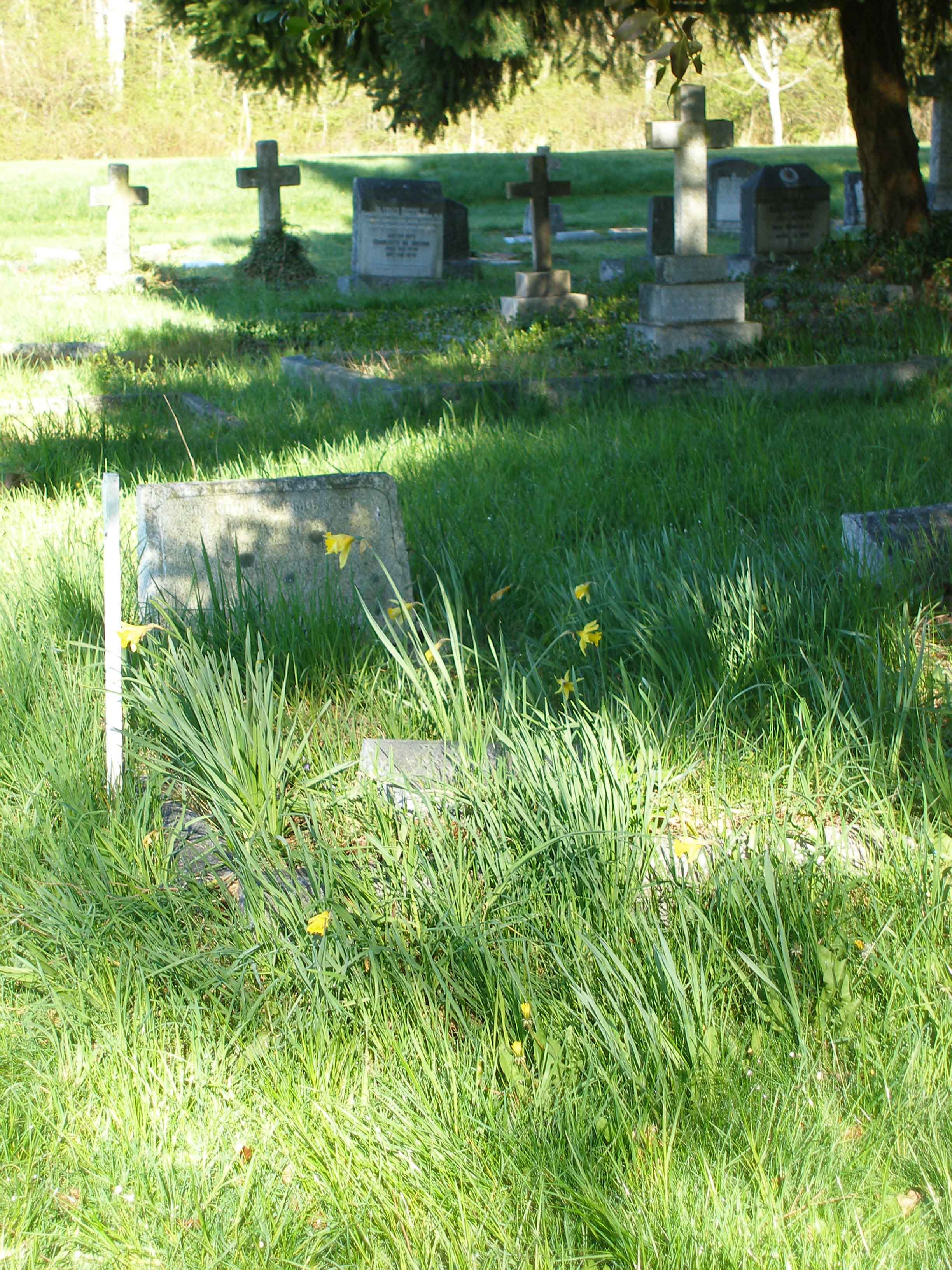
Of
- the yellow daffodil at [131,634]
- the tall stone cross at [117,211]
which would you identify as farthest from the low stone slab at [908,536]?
the tall stone cross at [117,211]

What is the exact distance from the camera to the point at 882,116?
38.5 feet

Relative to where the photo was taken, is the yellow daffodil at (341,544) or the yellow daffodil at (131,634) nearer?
the yellow daffodil at (131,634)

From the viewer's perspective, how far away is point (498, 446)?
548 centimetres

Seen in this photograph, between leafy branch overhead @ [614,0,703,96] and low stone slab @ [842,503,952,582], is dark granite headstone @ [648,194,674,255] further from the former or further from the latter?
leafy branch overhead @ [614,0,703,96]

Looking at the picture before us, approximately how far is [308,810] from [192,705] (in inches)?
12.1

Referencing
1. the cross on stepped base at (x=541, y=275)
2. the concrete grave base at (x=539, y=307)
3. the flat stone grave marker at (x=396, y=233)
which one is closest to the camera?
the concrete grave base at (x=539, y=307)

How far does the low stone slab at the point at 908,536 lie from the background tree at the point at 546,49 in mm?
6897

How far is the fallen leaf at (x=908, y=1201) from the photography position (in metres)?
1.56

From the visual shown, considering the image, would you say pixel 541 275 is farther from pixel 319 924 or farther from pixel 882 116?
pixel 319 924

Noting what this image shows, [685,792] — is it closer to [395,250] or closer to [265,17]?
[265,17]

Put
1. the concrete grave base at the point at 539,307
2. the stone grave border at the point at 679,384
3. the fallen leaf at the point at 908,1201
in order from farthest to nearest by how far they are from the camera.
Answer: the concrete grave base at the point at 539,307 < the stone grave border at the point at 679,384 < the fallen leaf at the point at 908,1201

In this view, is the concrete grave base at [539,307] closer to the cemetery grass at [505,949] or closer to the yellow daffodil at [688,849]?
the cemetery grass at [505,949]

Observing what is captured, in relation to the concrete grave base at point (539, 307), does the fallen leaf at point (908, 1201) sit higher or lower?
lower

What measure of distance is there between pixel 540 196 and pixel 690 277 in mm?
4471
